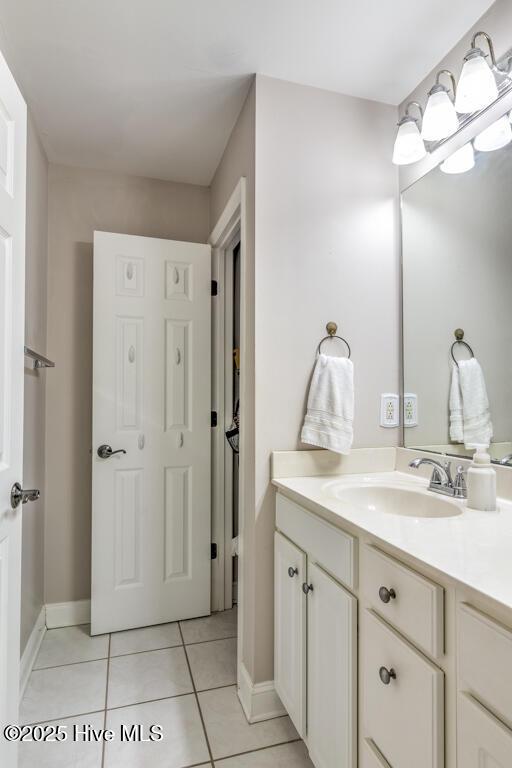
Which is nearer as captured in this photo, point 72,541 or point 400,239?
point 400,239

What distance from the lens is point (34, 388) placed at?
2039 millimetres

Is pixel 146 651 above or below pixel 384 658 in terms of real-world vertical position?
below

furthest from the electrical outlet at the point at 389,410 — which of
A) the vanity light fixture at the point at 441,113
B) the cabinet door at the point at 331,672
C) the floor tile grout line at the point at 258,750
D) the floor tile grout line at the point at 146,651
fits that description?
the floor tile grout line at the point at 146,651

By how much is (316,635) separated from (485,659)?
0.67 meters

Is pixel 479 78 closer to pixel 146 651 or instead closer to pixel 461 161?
pixel 461 161

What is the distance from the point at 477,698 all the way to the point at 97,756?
1344mm

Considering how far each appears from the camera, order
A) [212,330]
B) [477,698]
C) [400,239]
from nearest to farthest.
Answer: [477,698], [400,239], [212,330]

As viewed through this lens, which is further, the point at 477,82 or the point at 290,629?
the point at 290,629

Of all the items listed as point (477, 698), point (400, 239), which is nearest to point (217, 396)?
point (400, 239)

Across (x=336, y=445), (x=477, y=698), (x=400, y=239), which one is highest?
(x=400, y=239)

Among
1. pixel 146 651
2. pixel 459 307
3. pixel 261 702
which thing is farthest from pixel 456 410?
pixel 146 651

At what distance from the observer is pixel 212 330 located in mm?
2467

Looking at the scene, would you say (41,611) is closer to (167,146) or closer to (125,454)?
(125,454)

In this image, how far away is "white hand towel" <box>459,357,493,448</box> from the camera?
1382 millimetres
